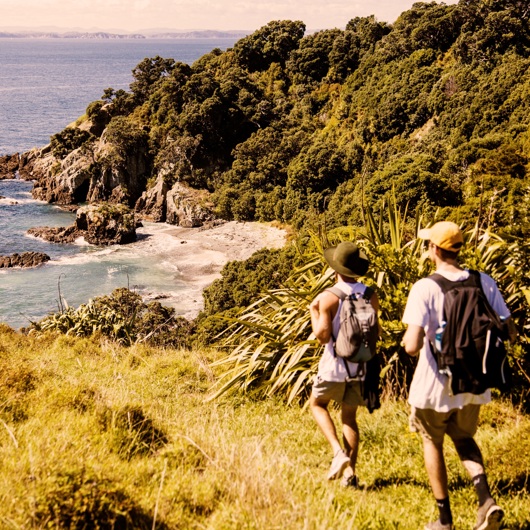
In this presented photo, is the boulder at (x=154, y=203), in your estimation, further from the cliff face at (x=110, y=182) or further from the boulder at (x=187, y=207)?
the boulder at (x=187, y=207)

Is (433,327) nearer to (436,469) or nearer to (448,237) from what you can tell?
(448,237)

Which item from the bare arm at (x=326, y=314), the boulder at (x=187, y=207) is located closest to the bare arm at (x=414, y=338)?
the bare arm at (x=326, y=314)

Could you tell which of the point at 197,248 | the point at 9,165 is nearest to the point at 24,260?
the point at 197,248

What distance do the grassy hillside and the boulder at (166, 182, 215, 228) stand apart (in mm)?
50084

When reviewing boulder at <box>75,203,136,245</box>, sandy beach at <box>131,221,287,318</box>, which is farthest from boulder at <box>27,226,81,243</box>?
sandy beach at <box>131,221,287,318</box>

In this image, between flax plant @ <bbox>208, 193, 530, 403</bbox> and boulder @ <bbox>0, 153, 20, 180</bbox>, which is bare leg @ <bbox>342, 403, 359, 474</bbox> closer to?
flax plant @ <bbox>208, 193, 530, 403</bbox>

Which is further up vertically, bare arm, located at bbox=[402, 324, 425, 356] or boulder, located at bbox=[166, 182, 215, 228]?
bare arm, located at bbox=[402, 324, 425, 356]

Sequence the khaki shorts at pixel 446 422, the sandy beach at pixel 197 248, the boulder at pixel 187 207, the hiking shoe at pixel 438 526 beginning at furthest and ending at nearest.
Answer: the boulder at pixel 187 207 < the sandy beach at pixel 197 248 < the khaki shorts at pixel 446 422 < the hiking shoe at pixel 438 526

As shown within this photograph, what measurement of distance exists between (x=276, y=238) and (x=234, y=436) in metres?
42.7

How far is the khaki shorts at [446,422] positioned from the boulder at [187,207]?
5223 cm

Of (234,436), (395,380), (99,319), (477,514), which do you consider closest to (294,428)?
(234,436)

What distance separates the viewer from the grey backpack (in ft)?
11.4

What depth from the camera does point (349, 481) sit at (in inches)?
134

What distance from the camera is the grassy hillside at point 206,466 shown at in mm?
2590
